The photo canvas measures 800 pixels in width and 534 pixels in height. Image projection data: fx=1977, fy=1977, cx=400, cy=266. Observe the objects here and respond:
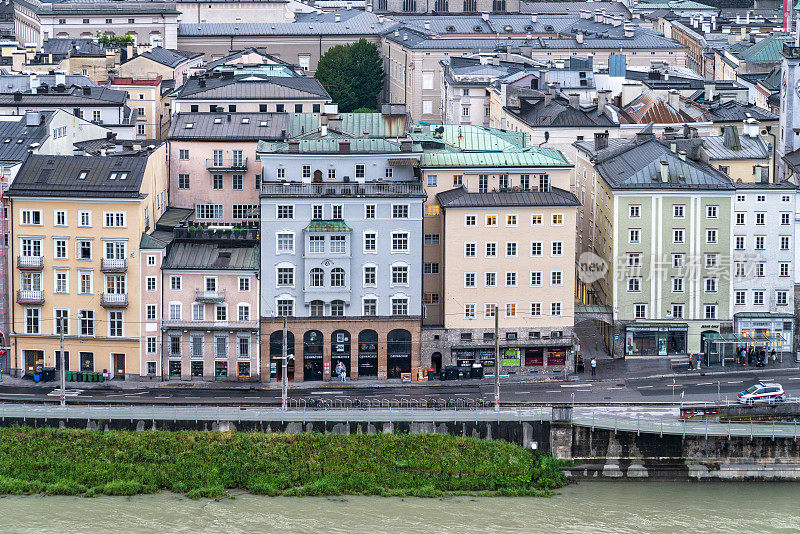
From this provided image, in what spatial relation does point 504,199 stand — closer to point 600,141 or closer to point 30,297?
point 600,141

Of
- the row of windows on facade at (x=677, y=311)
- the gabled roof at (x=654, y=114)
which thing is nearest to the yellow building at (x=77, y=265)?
the row of windows on facade at (x=677, y=311)

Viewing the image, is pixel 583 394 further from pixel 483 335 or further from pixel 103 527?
pixel 103 527

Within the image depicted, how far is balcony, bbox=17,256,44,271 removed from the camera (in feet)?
362

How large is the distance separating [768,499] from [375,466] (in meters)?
18.8

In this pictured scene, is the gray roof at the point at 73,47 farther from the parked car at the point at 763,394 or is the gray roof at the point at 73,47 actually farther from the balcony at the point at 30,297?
the parked car at the point at 763,394

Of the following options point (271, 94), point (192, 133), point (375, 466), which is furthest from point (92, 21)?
point (375, 466)

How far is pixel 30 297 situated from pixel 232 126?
20.1m

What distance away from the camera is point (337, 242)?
110 meters

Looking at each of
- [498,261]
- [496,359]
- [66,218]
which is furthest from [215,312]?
[496,359]

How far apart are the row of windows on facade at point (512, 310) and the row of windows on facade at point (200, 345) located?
12.6 m

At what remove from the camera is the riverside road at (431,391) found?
346 feet

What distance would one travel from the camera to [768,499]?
3698 inches

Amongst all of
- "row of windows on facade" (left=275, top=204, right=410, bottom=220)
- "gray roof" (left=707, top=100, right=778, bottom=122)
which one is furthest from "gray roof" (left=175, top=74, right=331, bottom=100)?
"row of windows on facade" (left=275, top=204, right=410, bottom=220)

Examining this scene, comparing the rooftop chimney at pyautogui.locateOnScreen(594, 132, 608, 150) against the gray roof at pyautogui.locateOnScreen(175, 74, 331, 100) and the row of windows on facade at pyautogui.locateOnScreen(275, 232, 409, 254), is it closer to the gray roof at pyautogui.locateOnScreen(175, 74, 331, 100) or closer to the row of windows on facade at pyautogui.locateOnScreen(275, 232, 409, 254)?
the gray roof at pyautogui.locateOnScreen(175, 74, 331, 100)
